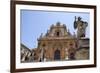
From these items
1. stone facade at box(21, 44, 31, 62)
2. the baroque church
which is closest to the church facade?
the baroque church

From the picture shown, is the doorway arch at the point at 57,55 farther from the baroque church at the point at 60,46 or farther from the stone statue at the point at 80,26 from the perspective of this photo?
the stone statue at the point at 80,26

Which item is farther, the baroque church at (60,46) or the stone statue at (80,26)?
the stone statue at (80,26)

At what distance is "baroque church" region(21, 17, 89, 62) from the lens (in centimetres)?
186

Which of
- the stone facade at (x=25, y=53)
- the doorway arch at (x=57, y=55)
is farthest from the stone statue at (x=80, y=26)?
the stone facade at (x=25, y=53)

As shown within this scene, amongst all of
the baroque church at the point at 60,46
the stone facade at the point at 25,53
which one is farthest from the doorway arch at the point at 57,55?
the stone facade at the point at 25,53

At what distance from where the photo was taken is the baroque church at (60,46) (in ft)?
6.11

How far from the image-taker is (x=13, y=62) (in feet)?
5.74

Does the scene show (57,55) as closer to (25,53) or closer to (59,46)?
(59,46)

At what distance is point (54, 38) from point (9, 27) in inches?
17.2

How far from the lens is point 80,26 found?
2.00 m

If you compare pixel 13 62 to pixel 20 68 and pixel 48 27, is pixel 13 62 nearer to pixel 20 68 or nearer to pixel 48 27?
pixel 20 68

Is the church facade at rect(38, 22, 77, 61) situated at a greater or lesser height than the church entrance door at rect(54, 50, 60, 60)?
greater

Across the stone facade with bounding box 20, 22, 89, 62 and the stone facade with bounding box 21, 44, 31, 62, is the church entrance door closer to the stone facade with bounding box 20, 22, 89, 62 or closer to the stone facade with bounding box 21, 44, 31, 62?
the stone facade with bounding box 20, 22, 89, 62

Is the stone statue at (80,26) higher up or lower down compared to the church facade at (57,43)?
higher up
